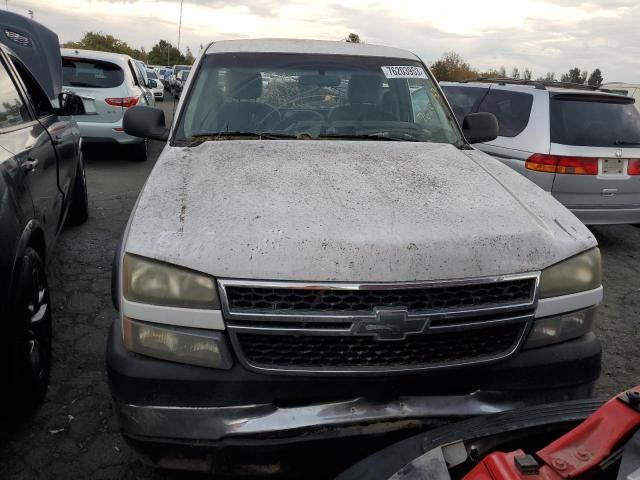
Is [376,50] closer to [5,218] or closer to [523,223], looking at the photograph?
[523,223]

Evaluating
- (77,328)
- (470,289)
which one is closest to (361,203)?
(470,289)

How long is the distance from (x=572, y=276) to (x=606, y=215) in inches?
154

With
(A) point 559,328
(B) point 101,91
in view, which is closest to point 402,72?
(A) point 559,328

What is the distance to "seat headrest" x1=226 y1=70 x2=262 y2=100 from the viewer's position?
3270mm

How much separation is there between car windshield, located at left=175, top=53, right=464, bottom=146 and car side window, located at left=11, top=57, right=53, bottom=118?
138 cm

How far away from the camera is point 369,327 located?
5.97 feet

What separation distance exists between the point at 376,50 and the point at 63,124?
2492mm

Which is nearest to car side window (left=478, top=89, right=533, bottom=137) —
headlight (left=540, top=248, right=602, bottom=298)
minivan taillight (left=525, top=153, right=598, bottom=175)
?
A: minivan taillight (left=525, top=153, right=598, bottom=175)

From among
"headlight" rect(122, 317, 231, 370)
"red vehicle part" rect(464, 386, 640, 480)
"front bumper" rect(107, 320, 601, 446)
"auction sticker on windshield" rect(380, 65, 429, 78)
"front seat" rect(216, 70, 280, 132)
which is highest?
"auction sticker on windshield" rect(380, 65, 429, 78)

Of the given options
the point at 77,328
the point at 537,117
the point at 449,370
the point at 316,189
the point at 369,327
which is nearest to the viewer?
the point at 369,327

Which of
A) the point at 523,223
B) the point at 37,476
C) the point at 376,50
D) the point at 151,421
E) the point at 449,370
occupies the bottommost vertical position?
the point at 37,476

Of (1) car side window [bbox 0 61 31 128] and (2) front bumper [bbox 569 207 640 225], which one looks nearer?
(1) car side window [bbox 0 61 31 128]

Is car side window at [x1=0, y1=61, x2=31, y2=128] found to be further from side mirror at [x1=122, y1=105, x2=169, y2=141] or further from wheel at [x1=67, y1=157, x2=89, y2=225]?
wheel at [x1=67, y1=157, x2=89, y2=225]

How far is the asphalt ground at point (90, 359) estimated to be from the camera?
2.48 m
